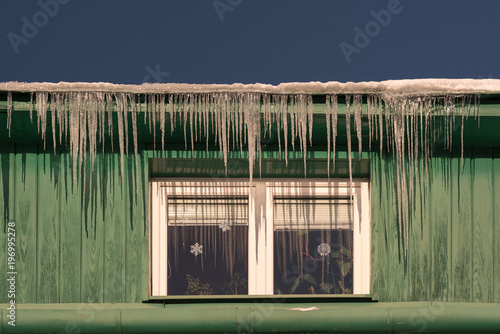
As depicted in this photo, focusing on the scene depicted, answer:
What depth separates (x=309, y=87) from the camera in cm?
335

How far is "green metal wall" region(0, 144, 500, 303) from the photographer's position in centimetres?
359

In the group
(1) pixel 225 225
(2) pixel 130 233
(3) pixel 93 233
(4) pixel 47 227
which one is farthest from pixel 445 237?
(4) pixel 47 227

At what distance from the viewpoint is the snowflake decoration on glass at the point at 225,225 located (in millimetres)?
3807

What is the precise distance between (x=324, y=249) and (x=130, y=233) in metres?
1.57

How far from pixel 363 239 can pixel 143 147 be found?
1.94m

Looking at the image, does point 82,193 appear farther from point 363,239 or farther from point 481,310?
point 481,310

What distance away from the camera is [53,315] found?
3.38m

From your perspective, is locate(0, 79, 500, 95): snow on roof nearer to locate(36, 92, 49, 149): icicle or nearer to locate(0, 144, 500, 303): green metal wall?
locate(36, 92, 49, 149): icicle

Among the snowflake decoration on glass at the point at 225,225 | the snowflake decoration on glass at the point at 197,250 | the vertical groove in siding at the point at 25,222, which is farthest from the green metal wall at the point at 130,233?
the snowflake decoration on glass at the point at 225,225

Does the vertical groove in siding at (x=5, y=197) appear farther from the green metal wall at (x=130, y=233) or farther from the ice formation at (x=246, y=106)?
the ice formation at (x=246, y=106)

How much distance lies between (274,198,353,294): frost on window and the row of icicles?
0.52m

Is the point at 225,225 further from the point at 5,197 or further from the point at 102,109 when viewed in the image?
the point at 5,197

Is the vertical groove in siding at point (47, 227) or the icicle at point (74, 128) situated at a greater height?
the icicle at point (74, 128)

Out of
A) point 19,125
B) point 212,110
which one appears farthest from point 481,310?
point 19,125
